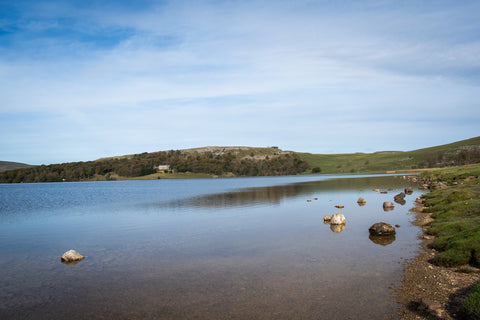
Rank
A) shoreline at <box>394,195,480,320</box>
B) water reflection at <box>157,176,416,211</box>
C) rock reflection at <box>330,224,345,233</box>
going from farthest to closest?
water reflection at <box>157,176,416,211</box> → rock reflection at <box>330,224,345,233</box> → shoreline at <box>394,195,480,320</box>

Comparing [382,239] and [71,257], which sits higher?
[71,257]

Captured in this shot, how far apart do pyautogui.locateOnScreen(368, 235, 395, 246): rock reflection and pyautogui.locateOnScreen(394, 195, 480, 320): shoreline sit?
13.1 feet

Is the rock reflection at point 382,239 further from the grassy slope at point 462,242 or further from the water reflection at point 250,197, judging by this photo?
the water reflection at point 250,197

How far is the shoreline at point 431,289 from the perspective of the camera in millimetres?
10796

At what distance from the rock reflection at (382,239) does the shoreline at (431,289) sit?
157 inches

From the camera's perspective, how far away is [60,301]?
44.2 feet

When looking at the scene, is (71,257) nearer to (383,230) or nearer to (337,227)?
(337,227)

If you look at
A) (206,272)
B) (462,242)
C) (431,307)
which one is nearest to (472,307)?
→ (431,307)

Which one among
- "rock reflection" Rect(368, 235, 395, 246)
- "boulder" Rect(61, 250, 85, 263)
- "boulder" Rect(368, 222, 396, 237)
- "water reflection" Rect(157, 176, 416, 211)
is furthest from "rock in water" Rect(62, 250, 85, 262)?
"water reflection" Rect(157, 176, 416, 211)

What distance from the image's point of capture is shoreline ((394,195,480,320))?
35.4 ft

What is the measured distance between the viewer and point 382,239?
74.9ft

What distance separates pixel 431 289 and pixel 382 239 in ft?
34.1

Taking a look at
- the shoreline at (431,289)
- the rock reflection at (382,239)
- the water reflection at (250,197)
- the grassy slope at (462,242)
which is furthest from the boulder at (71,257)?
the water reflection at (250,197)

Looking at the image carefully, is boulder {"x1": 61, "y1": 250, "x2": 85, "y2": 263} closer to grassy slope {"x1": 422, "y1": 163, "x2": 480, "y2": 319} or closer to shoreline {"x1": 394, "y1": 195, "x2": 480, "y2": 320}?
shoreline {"x1": 394, "y1": 195, "x2": 480, "y2": 320}
